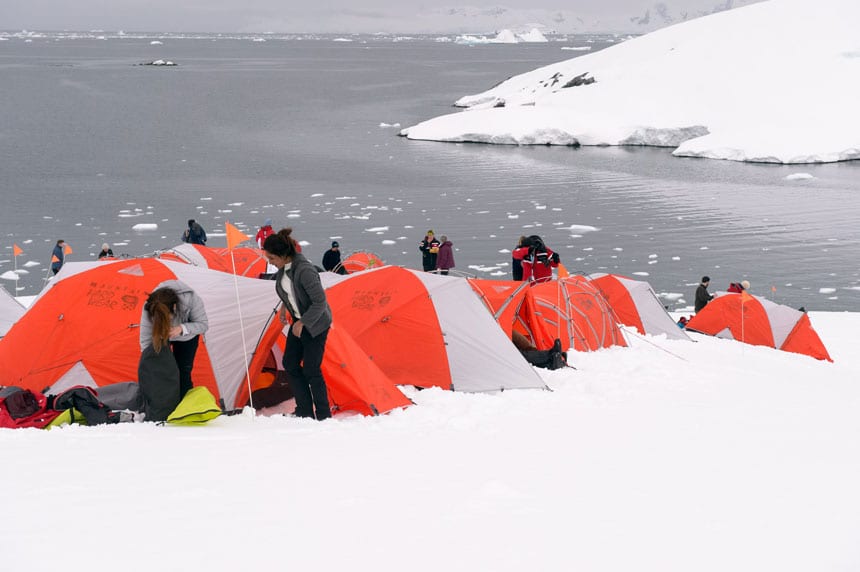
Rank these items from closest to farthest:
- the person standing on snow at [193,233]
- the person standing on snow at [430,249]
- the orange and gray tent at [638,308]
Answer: the orange and gray tent at [638,308]
the person standing on snow at [430,249]
the person standing on snow at [193,233]

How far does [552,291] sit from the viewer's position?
1227 centimetres

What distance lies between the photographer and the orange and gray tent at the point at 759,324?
1523 cm

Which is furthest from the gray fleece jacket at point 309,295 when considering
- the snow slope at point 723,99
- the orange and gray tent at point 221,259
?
the snow slope at point 723,99

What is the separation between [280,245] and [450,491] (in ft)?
8.17

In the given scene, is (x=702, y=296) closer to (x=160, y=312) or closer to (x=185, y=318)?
(x=185, y=318)

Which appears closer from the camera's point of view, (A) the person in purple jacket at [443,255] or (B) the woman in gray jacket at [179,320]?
(B) the woman in gray jacket at [179,320]

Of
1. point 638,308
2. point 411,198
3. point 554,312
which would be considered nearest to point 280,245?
point 554,312

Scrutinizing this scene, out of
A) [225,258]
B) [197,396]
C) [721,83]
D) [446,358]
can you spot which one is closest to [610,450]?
[446,358]

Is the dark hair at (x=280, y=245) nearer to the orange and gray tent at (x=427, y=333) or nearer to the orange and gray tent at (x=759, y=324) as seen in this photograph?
the orange and gray tent at (x=427, y=333)

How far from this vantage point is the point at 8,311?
42.8 feet

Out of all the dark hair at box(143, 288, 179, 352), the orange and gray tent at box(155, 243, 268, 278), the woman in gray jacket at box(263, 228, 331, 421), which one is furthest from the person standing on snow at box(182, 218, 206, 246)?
the woman in gray jacket at box(263, 228, 331, 421)

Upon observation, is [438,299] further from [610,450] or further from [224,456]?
[224,456]

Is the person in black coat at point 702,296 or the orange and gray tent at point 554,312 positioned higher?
the orange and gray tent at point 554,312

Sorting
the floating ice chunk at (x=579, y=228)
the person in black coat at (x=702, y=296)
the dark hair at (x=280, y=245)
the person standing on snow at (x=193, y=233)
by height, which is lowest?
the floating ice chunk at (x=579, y=228)
